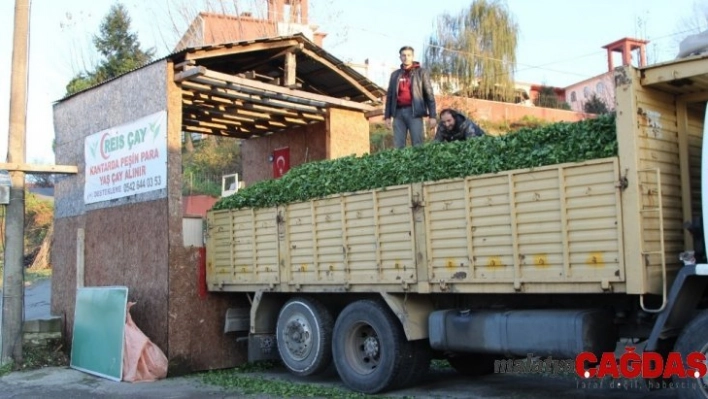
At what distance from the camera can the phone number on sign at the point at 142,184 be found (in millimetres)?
10604

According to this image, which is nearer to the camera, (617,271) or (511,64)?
(617,271)

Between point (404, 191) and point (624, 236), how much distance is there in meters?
2.66

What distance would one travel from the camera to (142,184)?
1090 cm

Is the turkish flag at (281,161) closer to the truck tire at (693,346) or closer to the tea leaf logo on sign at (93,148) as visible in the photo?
the tea leaf logo on sign at (93,148)

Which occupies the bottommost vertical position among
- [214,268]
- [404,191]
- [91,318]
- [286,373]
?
[286,373]

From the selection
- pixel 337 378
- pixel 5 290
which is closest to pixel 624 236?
pixel 337 378

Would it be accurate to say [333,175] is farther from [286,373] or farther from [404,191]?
[286,373]

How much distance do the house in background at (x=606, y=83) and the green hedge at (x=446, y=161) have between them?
21034 mm

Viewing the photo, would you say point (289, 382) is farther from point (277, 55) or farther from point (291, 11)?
point (291, 11)

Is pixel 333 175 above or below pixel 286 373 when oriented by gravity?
above

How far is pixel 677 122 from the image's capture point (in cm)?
671

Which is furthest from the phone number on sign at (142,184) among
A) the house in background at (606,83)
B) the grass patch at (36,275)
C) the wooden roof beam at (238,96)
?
the house in background at (606,83)

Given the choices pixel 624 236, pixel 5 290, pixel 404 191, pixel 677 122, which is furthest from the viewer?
pixel 5 290

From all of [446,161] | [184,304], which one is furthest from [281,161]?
[446,161]
